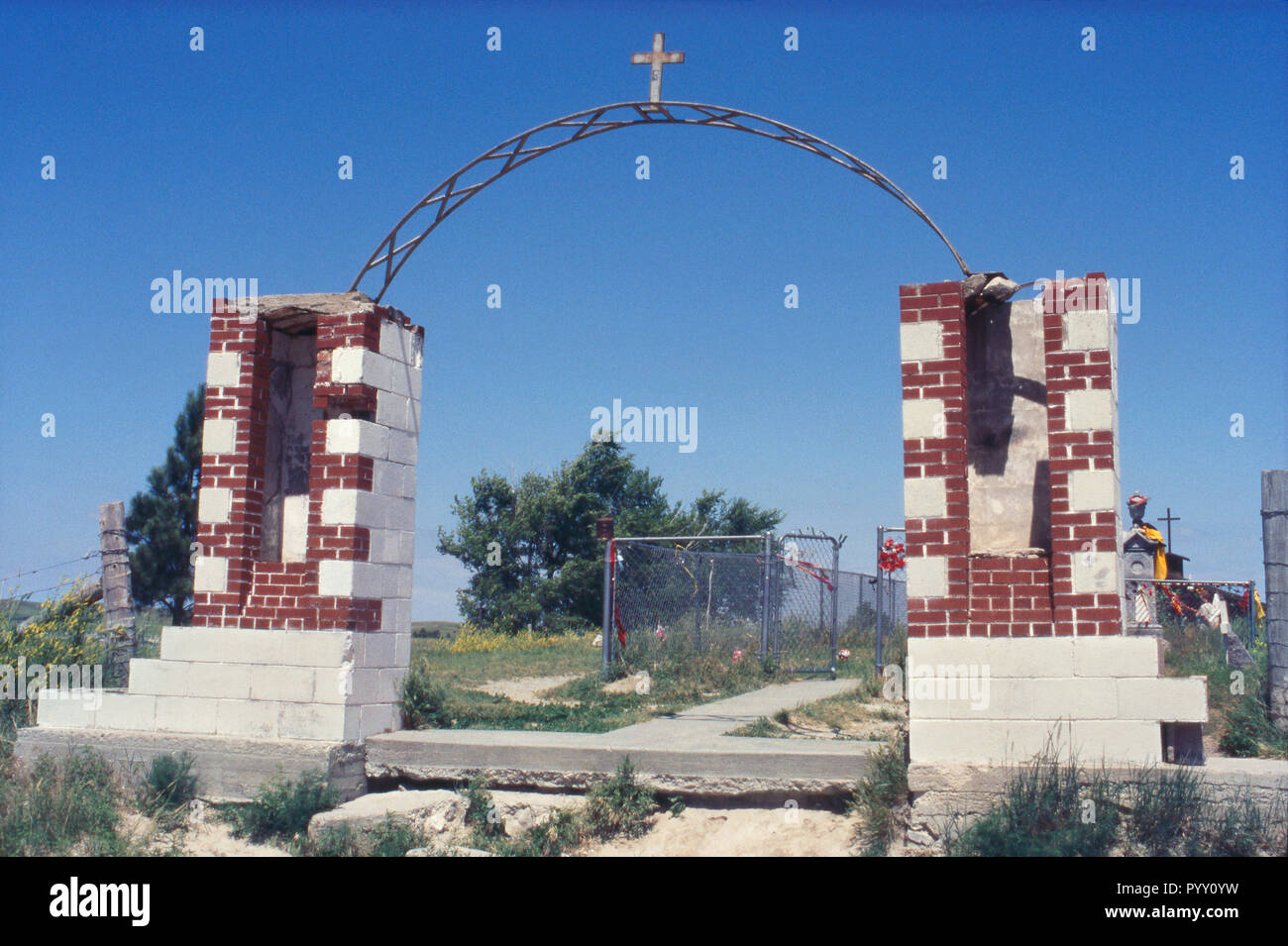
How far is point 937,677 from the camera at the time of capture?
18.9 ft

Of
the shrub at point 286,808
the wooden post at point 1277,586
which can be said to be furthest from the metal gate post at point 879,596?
the shrub at point 286,808

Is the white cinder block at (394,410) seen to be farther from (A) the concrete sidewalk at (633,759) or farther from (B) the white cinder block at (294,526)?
(A) the concrete sidewalk at (633,759)

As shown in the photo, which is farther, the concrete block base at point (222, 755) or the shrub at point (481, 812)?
the concrete block base at point (222, 755)

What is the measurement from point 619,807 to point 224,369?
13.8ft

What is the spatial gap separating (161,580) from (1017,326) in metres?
25.6

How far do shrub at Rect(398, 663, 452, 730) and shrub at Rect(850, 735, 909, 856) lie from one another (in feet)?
10.5

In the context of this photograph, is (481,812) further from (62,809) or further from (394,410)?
Result: (394,410)

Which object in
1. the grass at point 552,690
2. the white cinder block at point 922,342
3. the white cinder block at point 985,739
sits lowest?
the grass at point 552,690

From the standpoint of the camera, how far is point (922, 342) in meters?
6.03

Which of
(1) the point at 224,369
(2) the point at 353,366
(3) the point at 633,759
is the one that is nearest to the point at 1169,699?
(3) the point at 633,759

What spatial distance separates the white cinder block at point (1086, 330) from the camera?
18.9 feet

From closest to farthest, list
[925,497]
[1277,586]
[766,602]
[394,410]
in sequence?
[925,497] < [394,410] < [1277,586] < [766,602]

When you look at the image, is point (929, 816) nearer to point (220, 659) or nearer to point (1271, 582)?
point (1271, 582)

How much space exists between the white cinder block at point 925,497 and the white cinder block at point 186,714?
192 inches
